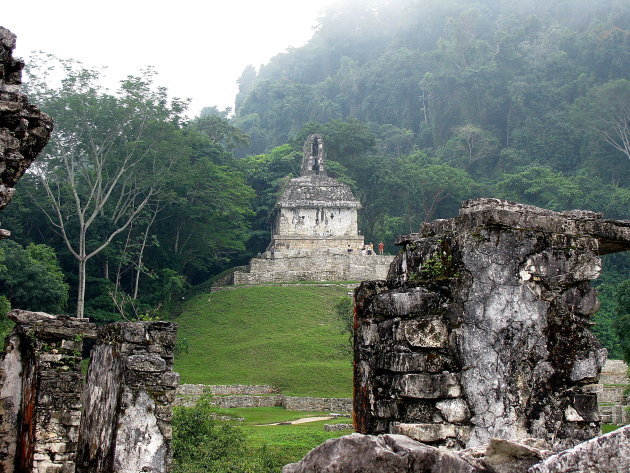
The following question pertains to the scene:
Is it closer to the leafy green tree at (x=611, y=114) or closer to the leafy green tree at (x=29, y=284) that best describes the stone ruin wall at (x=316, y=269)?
the leafy green tree at (x=29, y=284)

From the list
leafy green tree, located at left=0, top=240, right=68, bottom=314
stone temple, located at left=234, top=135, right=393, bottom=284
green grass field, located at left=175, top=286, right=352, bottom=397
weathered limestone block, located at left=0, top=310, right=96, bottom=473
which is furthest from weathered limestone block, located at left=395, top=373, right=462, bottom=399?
stone temple, located at left=234, top=135, right=393, bottom=284

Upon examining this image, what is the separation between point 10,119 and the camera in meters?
5.30

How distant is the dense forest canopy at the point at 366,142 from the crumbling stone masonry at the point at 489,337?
2043 centimetres

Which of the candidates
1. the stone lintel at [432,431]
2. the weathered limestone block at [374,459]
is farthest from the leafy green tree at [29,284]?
the weathered limestone block at [374,459]

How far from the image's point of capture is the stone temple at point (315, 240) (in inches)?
1982

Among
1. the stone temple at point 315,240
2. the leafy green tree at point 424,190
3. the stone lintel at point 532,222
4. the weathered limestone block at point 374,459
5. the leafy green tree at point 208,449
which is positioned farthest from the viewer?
the leafy green tree at point 424,190

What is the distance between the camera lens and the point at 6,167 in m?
5.25

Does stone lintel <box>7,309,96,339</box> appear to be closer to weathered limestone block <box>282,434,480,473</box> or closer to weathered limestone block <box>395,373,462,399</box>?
weathered limestone block <box>395,373,462,399</box>

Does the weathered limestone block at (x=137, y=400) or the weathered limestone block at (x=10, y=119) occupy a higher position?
the weathered limestone block at (x=10, y=119)

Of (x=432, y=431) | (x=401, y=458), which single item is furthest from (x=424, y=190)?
(x=401, y=458)

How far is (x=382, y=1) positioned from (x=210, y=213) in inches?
3390

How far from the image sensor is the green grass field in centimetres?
3145

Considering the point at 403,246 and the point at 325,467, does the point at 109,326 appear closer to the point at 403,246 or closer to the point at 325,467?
the point at 403,246

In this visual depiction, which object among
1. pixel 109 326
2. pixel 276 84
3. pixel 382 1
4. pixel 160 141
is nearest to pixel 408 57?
pixel 276 84
